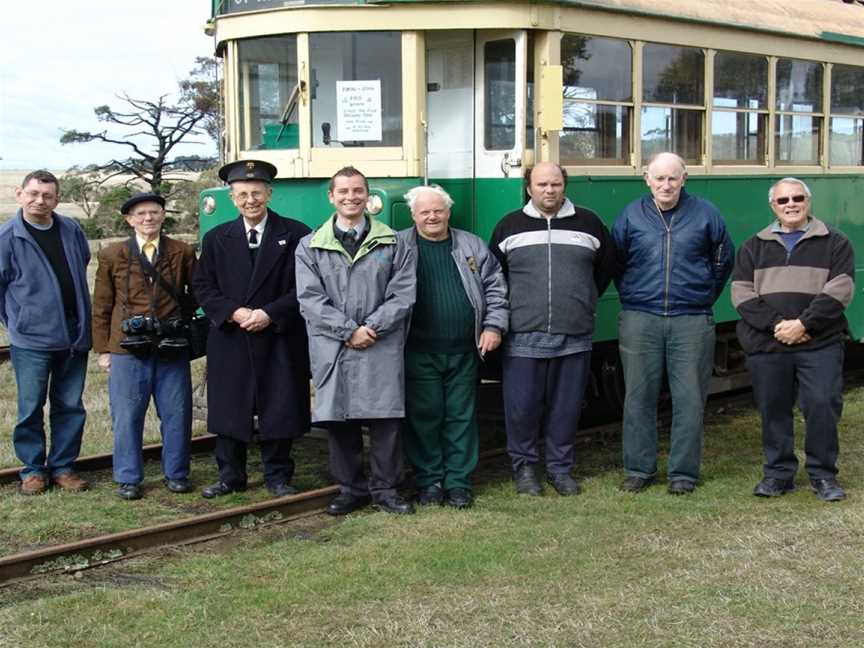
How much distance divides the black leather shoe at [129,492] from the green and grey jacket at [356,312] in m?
1.21

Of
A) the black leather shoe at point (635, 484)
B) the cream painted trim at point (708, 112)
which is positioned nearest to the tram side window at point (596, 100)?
the cream painted trim at point (708, 112)

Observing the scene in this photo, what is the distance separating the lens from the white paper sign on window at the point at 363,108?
7535mm

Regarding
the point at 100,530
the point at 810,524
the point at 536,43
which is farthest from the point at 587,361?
the point at 100,530

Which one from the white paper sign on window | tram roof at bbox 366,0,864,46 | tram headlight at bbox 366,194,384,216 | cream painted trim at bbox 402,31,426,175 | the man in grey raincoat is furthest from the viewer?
tram roof at bbox 366,0,864,46

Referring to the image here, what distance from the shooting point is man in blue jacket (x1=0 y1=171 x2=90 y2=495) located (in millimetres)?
6691

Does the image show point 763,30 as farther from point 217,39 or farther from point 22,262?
point 22,262

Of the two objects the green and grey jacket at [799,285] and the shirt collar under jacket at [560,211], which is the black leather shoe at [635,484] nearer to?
the green and grey jacket at [799,285]

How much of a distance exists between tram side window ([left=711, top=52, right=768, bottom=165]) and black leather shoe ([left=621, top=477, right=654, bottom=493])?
282 centimetres

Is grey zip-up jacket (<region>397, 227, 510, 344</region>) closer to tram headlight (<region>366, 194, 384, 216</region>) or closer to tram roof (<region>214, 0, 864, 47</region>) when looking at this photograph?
tram headlight (<region>366, 194, 384, 216</region>)

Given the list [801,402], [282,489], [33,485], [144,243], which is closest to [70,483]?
[33,485]

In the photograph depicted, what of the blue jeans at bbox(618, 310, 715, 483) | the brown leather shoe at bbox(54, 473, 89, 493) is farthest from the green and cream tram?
the brown leather shoe at bbox(54, 473, 89, 493)

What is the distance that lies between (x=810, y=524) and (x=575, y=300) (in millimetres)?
1634

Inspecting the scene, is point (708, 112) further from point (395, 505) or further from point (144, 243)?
point (144, 243)

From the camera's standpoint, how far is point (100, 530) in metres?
6.26
